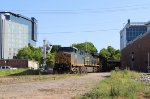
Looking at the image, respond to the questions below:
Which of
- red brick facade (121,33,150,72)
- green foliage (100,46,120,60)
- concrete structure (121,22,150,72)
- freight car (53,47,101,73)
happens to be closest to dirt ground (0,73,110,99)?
freight car (53,47,101,73)

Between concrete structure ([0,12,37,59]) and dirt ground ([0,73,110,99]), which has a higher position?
concrete structure ([0,12,37,59])

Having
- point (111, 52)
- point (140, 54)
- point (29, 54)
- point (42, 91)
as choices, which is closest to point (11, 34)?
point (29, 54)

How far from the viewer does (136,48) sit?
103 meters

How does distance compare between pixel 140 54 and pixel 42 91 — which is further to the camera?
pixel 140 54

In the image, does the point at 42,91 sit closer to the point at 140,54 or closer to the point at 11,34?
the point at 140,54

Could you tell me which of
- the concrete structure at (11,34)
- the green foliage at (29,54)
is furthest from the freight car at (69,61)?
the concrete structure at (11,34)

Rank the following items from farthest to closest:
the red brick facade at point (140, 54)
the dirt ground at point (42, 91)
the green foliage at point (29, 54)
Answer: the green foliage at point (29, 54) < the red brick facade at point (140, 54) < the dirt ground at point (42, 91)

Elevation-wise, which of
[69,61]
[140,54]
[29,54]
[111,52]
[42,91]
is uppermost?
[111,52]

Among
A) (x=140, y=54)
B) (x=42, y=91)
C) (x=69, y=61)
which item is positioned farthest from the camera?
(x=140, y=54)

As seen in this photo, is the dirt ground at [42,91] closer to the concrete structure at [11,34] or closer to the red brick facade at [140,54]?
the red brick facade at [140,54]

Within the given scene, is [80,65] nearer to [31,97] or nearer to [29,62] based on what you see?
[31,97]

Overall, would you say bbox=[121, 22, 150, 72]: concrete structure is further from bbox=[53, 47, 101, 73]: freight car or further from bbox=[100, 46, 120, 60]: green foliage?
bbox=[100, 46, 120, 60]: green foliage

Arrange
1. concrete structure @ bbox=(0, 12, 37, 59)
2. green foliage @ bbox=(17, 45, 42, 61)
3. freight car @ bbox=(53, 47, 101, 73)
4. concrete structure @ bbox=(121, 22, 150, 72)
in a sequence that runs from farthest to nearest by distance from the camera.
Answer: concrete structure @ bbox=(0, 12, 37, 59), green foliage @ bbox=(17, 45, 42, 61), concrete structure @ bbox=(121, 22, 150, 72), freight car @ bbox=(53, 47, 101, 73)

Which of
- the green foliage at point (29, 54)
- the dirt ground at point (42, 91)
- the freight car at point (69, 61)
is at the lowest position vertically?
the dirt ground at point (42, 91)
